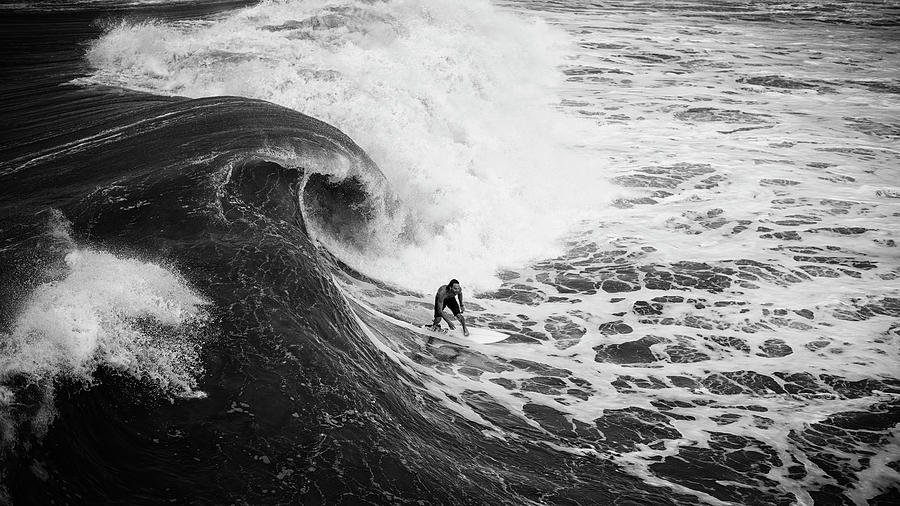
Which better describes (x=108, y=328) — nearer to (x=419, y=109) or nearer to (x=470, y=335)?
(x=470, y=335)

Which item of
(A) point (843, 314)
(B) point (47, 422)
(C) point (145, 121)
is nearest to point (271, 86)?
(C) point (145, 121)

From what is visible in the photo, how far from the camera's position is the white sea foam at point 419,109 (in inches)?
469

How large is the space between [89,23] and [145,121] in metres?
16.7

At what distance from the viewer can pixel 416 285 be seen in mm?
10625

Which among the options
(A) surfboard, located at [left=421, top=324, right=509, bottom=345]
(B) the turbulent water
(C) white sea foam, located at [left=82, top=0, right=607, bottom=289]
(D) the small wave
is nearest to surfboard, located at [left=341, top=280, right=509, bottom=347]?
(A) surfboard, located at [left=421, top=324, right=509, bottom=345]

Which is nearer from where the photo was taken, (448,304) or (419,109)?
(448,304)

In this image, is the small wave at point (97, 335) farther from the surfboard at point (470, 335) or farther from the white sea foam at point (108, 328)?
the surfboard at point (470, 335)

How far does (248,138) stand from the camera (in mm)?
9914

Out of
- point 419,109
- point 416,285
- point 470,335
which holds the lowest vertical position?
point 470,335

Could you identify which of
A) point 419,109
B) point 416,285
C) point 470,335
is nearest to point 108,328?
point 470,335

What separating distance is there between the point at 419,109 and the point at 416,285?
20.1 ft

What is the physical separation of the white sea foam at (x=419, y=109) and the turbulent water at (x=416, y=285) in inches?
3.6

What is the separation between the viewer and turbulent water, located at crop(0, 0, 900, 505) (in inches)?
207

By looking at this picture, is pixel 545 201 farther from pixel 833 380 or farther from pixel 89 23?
pixel 89 23
